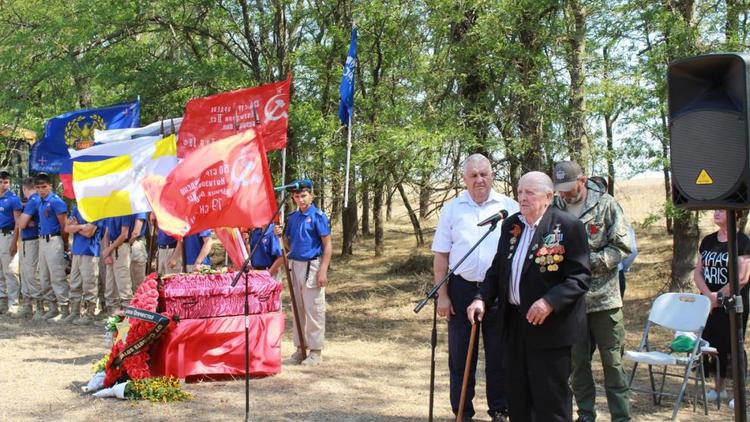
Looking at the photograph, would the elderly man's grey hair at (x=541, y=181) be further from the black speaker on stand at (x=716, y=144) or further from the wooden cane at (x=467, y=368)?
the wooden cane at (x=467, y=368)

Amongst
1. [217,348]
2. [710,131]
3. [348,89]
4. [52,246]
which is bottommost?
[217,348]

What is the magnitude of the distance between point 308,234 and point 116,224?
3.98 meters

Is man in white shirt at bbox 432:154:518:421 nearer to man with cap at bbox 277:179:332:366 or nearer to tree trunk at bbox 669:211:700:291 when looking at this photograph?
man with cap at bbox 277:179:332:366

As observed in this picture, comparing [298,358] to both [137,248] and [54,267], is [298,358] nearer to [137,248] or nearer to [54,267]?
[137,248]

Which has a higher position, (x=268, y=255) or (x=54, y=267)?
(x=268, y=255)

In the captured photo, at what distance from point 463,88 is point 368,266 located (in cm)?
734

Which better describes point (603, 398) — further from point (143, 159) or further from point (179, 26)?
point (179, 26)

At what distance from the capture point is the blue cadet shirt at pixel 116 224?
10.9 meters

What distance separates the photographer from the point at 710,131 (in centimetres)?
398

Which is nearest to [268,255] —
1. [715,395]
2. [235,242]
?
[235,242]

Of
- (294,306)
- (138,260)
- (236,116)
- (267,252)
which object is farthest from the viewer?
(138,260)

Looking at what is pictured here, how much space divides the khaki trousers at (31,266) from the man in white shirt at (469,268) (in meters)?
8.14

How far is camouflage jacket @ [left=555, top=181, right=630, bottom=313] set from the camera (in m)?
5.57

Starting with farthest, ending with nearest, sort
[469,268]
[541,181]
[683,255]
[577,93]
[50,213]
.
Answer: [50,213] < [683,255] < [577,93] < [469,268] < [541,181]
